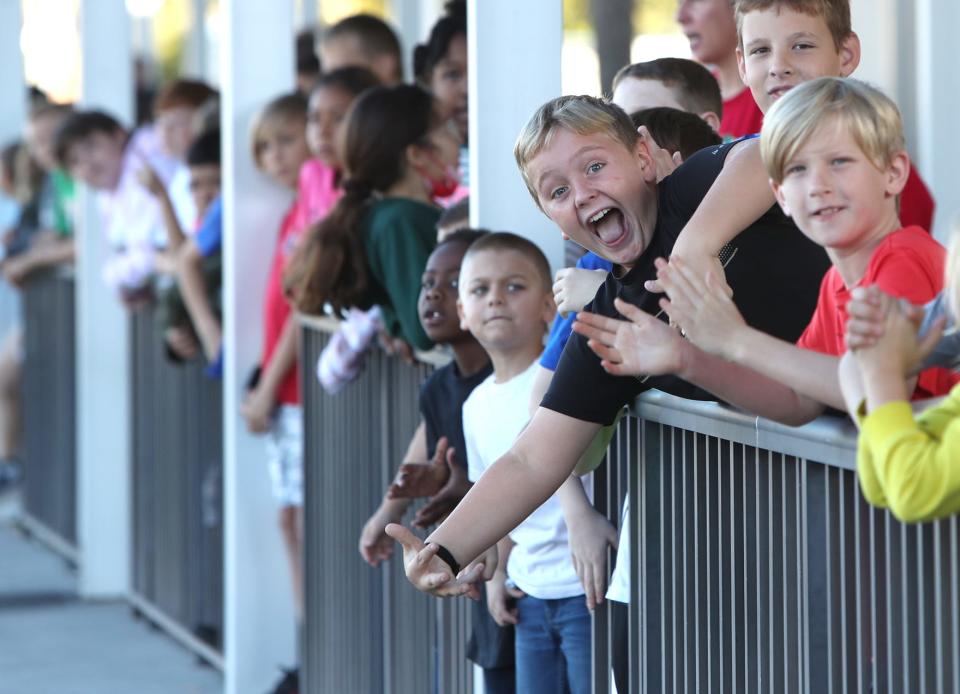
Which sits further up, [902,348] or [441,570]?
[902,348]

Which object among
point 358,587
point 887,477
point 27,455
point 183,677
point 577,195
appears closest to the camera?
point 887,477

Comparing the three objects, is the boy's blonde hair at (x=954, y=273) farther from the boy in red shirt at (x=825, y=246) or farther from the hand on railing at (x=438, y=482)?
the hand on railing at (x=438, y=482)

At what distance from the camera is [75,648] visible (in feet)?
25.2

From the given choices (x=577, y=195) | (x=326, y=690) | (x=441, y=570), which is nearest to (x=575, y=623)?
(x=441, y=570)

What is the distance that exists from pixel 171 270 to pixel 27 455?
12.2 feet

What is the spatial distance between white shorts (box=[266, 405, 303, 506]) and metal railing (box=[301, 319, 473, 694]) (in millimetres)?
451

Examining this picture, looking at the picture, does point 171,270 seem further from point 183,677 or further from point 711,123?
point 711,123

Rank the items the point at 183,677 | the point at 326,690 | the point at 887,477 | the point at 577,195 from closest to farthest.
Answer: the point at 887,477 < the point at 577,195 < the point at 326,690 < the point at 183,677

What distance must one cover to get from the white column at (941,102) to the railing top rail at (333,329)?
206cm

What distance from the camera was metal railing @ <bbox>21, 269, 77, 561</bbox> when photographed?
9500 mm

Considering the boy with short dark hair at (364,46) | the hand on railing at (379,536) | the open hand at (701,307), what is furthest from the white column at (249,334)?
the open hand at (701,307)

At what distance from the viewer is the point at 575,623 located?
3797mm

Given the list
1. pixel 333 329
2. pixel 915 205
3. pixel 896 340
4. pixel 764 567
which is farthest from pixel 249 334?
pixel 896 340

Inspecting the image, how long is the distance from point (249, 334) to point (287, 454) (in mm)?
541
